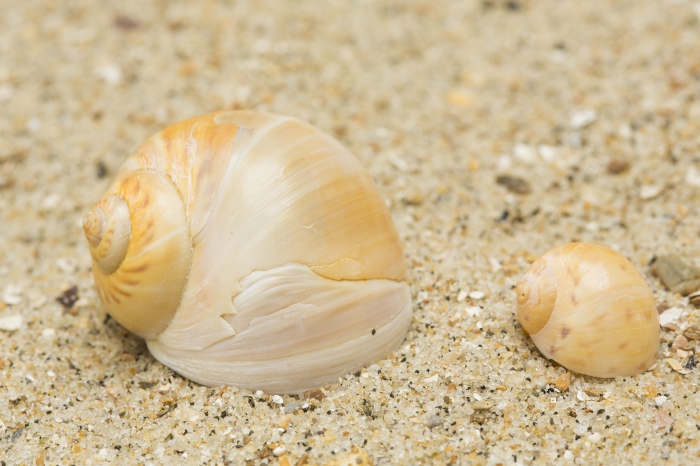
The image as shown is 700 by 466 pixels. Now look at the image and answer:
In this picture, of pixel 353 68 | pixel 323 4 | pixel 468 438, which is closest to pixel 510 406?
pixel 468 438

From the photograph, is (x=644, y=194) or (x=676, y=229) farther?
(x=644, y=194)

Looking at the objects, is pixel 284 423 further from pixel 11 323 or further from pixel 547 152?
pixel 547 152

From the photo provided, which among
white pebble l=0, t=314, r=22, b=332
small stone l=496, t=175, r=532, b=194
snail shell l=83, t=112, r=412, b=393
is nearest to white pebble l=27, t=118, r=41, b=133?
white pebble l=0, t=314, r=22, b=332

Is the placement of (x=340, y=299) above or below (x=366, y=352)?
above

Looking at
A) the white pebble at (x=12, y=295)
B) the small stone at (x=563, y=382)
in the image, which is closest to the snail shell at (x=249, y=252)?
the small stone at (x=563, y=382)

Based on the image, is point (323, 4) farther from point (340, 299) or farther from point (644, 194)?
point (340, 299)

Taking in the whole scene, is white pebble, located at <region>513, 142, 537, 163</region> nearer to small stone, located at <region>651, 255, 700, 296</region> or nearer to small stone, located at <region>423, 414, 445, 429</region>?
small stone, located at <region>651, 255, 700, 296</region>
